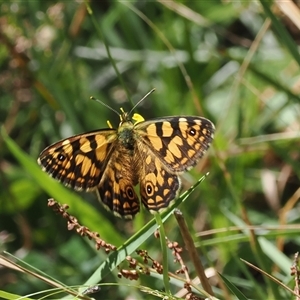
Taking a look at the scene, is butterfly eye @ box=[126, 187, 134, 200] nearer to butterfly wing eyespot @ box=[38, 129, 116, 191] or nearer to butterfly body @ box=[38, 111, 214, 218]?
butterfly body @ box=[38, 111, 214, 218]

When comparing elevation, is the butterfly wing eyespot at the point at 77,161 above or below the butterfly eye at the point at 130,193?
above

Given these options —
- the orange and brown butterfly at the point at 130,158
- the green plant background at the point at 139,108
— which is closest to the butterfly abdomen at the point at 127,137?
the orange and brown butterfly at the point at 130,158

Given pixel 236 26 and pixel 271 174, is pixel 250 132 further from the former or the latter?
pixel 236 26

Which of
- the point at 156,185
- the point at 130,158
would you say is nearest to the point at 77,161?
the point at 130,158

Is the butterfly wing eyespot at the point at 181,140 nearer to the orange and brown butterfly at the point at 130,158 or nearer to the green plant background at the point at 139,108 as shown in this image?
the orange and brown butterfly at the point at 130,158

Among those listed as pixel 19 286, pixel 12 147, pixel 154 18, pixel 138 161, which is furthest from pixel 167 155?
pixel 154 18

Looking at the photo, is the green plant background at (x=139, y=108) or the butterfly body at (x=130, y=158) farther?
the green plant background at (x=139, y=108)

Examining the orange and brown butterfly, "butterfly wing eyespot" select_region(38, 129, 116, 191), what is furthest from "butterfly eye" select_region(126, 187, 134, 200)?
"butterfly wing eyespot" select_region(38, 129, 116, 191)
